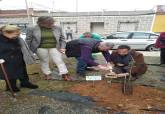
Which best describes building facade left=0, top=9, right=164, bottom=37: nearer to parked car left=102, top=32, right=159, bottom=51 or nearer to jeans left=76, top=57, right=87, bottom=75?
parked car left=102, top=32, right=159, bottom=51

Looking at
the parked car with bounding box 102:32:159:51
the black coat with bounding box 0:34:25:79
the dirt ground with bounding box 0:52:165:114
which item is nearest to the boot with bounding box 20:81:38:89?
the dirt ground with bounding box 0:52:165:114

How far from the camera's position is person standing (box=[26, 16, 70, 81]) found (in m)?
5.70

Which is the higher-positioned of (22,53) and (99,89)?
(22,53)

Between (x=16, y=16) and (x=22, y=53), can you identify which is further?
(x=16, y=16)

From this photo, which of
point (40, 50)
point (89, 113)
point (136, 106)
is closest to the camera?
point (89, 113)

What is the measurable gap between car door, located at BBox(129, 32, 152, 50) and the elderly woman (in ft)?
34.3

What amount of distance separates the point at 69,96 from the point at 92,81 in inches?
41.3

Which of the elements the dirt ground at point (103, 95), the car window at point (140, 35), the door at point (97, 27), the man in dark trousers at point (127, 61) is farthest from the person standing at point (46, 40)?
the door at point (97, 27)

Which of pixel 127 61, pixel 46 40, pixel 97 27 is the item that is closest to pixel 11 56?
pixel 46 40

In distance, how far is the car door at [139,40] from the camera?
14883mm

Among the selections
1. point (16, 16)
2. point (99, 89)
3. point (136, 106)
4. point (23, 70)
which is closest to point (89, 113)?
point (136, 106)

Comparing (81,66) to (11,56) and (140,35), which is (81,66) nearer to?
(11,56)

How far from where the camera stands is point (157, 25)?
26922 millimetres

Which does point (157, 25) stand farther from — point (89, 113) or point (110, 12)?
point (89, 113)
